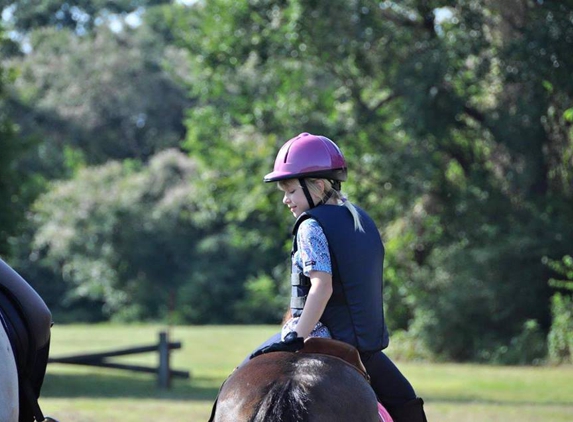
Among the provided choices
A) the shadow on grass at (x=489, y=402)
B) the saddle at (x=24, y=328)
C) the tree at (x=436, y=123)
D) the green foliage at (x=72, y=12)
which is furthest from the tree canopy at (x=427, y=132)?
the green foliage at (x=72, y=12)

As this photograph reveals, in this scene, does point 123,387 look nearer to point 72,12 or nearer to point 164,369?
point 164,369

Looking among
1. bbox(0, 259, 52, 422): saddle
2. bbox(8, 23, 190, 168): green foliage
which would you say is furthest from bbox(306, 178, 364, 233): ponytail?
bbox(8, 23, 190, 168): green foliage

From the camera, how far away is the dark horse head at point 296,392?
4367mm

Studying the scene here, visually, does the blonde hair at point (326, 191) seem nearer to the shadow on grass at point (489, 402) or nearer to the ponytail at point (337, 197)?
the ponytail at point (337, 197)

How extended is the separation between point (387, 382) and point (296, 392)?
1076mm

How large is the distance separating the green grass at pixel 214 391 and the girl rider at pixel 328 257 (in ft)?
30.5

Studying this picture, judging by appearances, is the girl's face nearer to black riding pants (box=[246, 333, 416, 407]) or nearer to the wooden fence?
black riding pants (box=[246, 333, 416, 407])

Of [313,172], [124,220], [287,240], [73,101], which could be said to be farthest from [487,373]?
[73,101]

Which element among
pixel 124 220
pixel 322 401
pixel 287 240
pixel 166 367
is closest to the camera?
pixel 322 401

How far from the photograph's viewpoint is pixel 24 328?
5.31 m

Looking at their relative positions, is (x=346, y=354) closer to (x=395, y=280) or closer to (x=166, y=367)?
(x=166, y=367)

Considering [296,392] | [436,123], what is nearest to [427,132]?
[436,123]

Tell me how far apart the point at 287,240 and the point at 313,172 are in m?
26.2

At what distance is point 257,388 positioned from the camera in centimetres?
450
